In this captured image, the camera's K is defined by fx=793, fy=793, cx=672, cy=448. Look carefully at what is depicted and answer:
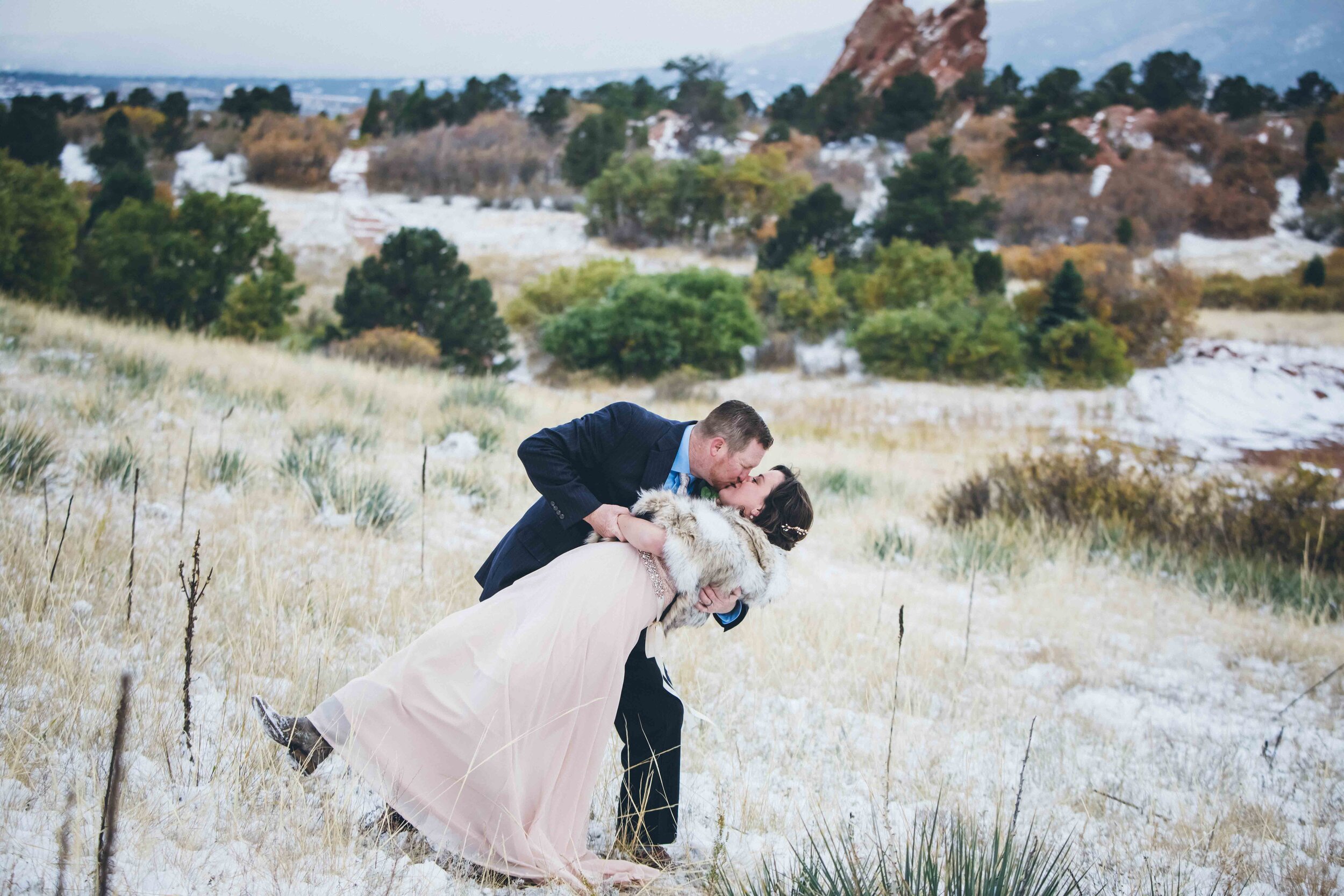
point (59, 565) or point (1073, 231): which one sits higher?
point (1073, 231)

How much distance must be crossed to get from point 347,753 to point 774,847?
61.5 inches

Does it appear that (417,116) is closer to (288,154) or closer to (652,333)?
(288,154)

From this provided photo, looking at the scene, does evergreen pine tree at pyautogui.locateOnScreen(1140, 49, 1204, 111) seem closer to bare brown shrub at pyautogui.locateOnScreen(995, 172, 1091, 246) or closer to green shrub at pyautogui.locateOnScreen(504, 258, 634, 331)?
bare brown shrub at pyautogui.locateOnScreen(995, 172, 1091, 246)

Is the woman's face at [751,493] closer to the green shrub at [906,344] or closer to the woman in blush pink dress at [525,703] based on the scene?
the woman in blush pink dress at [525,703]

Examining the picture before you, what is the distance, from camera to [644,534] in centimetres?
231

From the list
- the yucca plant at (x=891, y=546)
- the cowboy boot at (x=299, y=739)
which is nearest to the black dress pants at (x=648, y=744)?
the cowboy boot at (x=299, y=739)

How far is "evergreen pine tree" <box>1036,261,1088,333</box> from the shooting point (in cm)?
2028

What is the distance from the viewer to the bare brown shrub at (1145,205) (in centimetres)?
3234

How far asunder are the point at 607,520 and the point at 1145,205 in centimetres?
3871

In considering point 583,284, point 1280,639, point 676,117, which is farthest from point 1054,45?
point 1280,639

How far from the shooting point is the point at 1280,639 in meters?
5.94

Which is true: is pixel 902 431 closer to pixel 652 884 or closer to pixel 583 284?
pixel 583 284

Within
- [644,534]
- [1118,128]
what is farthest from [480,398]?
[1118,128]

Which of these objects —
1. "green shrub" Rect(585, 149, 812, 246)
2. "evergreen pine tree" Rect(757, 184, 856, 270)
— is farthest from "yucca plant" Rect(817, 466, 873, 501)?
"green shrub" Rect(585, 149, 812, 246)
